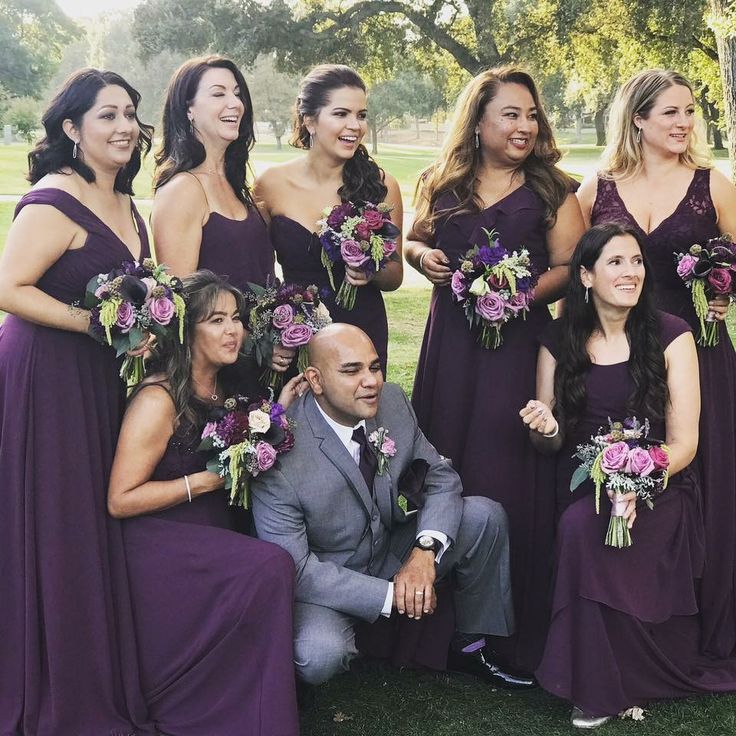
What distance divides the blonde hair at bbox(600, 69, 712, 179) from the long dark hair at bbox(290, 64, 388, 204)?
1.28 metres

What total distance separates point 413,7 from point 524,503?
21.7 m

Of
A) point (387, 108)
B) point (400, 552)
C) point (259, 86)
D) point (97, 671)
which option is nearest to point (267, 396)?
point (400, 552)

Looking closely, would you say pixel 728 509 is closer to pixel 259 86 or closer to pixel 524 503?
pixel 524 503

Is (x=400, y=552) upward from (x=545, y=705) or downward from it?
upward

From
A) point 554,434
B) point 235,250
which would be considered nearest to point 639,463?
point 554,434

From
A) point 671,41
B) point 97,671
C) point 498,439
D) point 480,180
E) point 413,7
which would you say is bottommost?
point 97,671

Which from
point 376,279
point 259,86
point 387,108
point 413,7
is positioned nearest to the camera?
point 376,279

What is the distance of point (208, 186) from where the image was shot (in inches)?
200

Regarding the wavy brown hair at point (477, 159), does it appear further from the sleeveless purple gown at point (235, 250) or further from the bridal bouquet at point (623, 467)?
the bridal bouquet at point (623, 467)

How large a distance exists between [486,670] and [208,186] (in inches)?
111

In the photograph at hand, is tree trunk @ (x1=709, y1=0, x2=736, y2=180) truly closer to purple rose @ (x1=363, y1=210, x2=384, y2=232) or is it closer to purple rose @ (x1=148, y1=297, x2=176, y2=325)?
purple rose @ (x1=363, y1=210, x2=384, y2=232)

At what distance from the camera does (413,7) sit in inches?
975

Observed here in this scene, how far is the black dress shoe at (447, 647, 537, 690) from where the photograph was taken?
4.93 metres

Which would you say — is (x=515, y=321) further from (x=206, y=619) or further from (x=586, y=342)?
(x=206, y=619)
